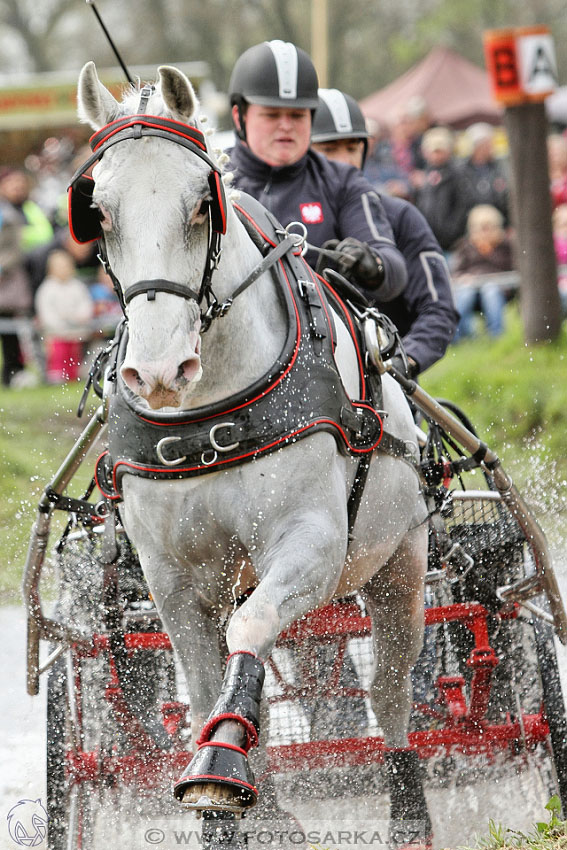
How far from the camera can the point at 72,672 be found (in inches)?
161

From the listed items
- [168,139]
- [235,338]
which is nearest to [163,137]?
[168,139]

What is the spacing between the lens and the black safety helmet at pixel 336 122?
203 inches

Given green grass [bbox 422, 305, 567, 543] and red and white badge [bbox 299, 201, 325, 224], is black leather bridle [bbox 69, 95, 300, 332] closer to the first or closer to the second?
red and white badge [bbox 299, 201, 325, 224]

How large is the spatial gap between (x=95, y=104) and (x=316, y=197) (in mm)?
1480

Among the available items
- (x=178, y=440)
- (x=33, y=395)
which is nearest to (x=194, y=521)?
(x=178, y=440)

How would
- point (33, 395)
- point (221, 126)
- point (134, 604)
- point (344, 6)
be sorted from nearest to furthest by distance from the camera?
point (134, 604)
point (33, 395)
point (221, 126)
point (344, 6)

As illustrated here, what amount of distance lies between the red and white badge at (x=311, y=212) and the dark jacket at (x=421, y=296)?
0.54 meters

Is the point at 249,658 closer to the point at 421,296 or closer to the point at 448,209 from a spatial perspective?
the point at 421,296

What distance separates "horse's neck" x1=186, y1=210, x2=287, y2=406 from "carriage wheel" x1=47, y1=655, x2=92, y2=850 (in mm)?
1385

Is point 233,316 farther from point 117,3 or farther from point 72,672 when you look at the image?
point 117,3

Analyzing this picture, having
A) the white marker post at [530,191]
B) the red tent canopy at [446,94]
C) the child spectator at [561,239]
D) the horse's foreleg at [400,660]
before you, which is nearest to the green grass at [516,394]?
the white marker post at [530,191]

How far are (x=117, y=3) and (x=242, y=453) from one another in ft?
103

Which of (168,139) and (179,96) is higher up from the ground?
(179,96)

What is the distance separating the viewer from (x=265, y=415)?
3.13m
